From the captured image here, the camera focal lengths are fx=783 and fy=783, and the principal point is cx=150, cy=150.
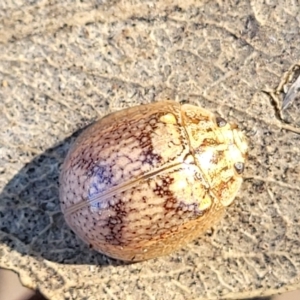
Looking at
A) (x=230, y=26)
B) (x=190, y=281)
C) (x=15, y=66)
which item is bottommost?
(x=190, y=281)

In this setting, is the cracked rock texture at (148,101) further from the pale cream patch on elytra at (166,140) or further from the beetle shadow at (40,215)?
the pale cream patch on elytra at (166,140)

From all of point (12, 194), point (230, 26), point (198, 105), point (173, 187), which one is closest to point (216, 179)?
point (173, 187)

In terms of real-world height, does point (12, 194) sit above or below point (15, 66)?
below

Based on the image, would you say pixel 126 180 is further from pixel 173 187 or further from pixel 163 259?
pixel 163 259

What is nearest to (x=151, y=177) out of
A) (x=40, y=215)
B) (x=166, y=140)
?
(x=166, y=140)

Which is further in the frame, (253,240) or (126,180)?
(253,240)

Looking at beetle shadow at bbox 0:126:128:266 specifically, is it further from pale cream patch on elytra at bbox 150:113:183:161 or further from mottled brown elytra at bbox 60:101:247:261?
pale cream patch on elytra at bbox 150:113:183:161

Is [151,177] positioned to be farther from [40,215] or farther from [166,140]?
[40,215]
